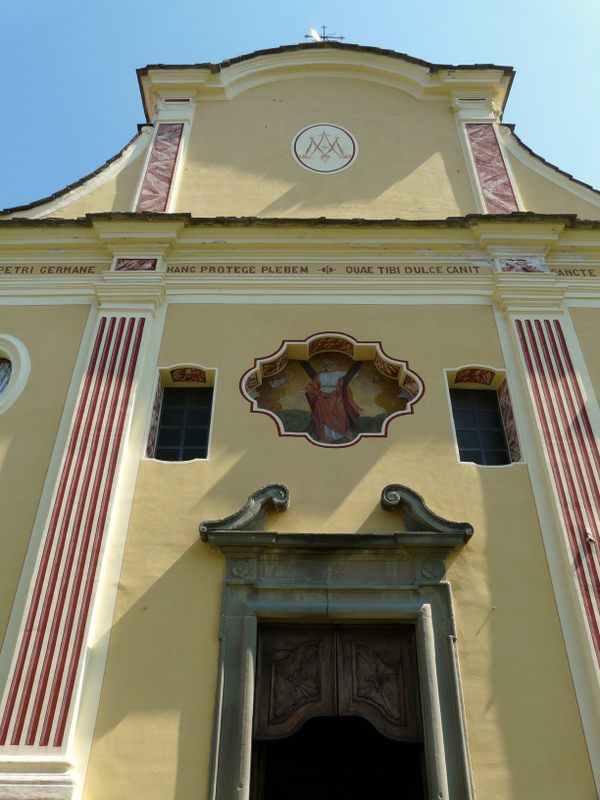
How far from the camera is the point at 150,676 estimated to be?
6672mm

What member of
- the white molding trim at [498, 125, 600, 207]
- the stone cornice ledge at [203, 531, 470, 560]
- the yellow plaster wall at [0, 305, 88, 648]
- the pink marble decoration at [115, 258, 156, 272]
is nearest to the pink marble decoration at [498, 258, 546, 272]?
the white molding trim at [498, 125, 600, 207]

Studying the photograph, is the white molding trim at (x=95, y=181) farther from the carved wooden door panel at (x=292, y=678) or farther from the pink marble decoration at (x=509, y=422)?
the carved wooden door panel at (x=292, y=678)

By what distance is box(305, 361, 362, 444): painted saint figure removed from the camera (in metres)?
8.48

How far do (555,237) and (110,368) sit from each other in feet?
19.5

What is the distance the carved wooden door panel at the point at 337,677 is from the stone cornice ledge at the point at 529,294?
435cm

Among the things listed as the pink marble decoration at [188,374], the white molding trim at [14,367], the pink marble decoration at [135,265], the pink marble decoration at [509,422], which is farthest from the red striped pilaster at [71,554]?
the pink marble decoration at [509,422]

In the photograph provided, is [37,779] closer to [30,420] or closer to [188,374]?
[30,420]

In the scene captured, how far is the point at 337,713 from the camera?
6699 mm

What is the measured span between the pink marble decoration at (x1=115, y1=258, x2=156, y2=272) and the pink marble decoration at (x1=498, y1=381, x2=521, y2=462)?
184 inches

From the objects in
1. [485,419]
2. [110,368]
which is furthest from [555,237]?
[110,368]

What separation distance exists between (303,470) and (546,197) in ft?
19.5

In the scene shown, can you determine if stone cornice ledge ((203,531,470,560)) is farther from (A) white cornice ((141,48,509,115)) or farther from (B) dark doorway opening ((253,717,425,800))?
(A) white cornice ((141,48,509,115))

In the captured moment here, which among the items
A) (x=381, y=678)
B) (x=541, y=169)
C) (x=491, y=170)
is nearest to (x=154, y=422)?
(x=381, y=678)

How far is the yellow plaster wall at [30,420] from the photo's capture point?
746 cm
